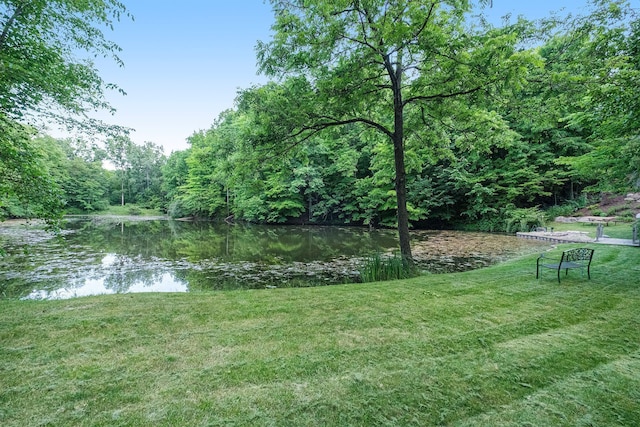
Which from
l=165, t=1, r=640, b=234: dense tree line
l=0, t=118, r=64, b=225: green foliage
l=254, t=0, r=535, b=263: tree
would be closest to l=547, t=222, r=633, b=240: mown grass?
l=165, t=1, r=640, b=234: dense tree line

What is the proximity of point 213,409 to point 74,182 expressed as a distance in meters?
52.7

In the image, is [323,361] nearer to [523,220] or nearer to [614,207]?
[523,220]

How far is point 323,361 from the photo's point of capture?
269 centimetres

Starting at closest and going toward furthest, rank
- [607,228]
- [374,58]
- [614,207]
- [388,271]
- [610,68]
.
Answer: [610,68] → [374,58] → [388,271] → [607,228] → [614,207]

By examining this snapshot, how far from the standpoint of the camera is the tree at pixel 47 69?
395 cm

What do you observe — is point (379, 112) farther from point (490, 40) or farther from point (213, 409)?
point (213, 409)

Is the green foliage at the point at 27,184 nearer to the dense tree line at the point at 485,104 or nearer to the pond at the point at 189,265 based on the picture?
the pond at the point at 189,265

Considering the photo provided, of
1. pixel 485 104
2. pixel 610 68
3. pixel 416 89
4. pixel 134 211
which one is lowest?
pixel 134 211

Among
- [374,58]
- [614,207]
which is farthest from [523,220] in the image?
[374,58]

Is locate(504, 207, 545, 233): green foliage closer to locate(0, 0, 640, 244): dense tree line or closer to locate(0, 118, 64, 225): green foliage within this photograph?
locate(0, 0, 640, 244): dense tree line

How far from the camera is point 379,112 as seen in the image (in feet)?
27.7

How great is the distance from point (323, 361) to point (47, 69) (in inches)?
236

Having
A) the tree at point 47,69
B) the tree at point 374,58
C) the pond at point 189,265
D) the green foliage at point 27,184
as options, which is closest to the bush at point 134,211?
the pond at point 189,265

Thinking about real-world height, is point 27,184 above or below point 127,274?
above
